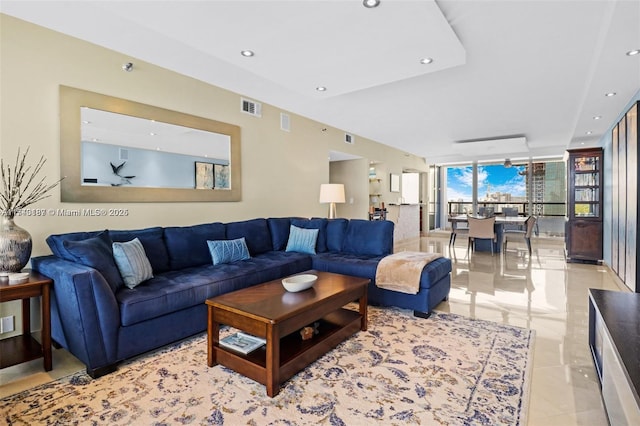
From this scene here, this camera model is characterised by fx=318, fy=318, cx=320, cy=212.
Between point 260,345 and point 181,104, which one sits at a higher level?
point 181,104

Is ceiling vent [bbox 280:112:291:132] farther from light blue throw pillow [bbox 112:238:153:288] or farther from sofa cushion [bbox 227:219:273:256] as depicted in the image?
light blue throw pillow [bbox 112:238:153:288]

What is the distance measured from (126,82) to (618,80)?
5247 millimetres

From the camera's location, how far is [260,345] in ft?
7.33

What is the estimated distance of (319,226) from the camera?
461 centimetres

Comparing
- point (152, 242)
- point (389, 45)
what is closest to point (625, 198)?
point (389, 45)

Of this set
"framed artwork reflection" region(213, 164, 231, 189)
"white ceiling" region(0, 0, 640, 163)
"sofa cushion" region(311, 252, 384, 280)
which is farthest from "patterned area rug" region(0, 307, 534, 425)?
"white ceiling" region(0, 0, 640, 163)

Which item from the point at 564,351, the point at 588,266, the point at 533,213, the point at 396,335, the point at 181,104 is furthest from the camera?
the point at 533,213

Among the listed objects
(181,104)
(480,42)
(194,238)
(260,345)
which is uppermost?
(480,42)

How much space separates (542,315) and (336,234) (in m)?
2.50

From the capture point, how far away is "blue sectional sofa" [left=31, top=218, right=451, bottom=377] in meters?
2.16

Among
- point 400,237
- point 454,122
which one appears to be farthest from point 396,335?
point 400,237

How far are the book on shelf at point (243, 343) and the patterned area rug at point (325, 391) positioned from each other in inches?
6.8

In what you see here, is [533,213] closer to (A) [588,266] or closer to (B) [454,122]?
(A) [588,266]

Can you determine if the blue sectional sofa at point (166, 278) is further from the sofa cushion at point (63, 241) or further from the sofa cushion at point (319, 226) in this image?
the sofa cushion at point (319, 226)
